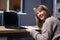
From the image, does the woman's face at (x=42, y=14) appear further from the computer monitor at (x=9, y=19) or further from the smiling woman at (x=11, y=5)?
the smiling woman at (x=11, y=5)

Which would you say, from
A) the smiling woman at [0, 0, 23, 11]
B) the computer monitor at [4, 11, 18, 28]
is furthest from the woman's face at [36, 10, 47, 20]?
the smiling woman at [0, 0, 23, 11]

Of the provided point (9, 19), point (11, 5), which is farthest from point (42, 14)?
point (11, 5)

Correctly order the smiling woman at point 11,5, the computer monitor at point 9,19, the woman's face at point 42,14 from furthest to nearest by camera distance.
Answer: the smiling woman at point 11,5
the computer monitor at point 9,19
the woman's face at point 42,14

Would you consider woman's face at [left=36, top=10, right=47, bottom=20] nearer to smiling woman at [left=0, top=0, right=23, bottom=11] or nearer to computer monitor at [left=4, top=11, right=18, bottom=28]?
computer monitor at [left=4, top=11, right=18, bottom=28]

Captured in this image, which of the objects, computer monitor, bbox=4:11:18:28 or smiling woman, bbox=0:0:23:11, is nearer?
computer monitor, bbox=4:11:18:28

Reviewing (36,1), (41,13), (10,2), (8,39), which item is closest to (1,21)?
(10,2)

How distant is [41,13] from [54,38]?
1.23 feet

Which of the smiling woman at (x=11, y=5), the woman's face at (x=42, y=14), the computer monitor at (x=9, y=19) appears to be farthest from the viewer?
the smiling woman at (x=11, y=5)

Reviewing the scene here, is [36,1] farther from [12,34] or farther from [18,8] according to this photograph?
[12,34]

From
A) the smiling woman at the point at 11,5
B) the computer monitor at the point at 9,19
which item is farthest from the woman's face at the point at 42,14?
the smiling woman at the point at 11,5

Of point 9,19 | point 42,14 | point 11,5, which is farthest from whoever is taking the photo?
point 11,5

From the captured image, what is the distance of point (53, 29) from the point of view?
82.2 inches

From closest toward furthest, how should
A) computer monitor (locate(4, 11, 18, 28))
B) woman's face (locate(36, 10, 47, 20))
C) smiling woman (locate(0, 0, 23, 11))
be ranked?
woman's face (locate(36, 10, 47, 20))
computer monitor (locate(4, 11, 18, 28))
smiling woman (locate(0, 0, 23, 11))

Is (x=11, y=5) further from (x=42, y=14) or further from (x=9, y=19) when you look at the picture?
(x=42, y=14)
